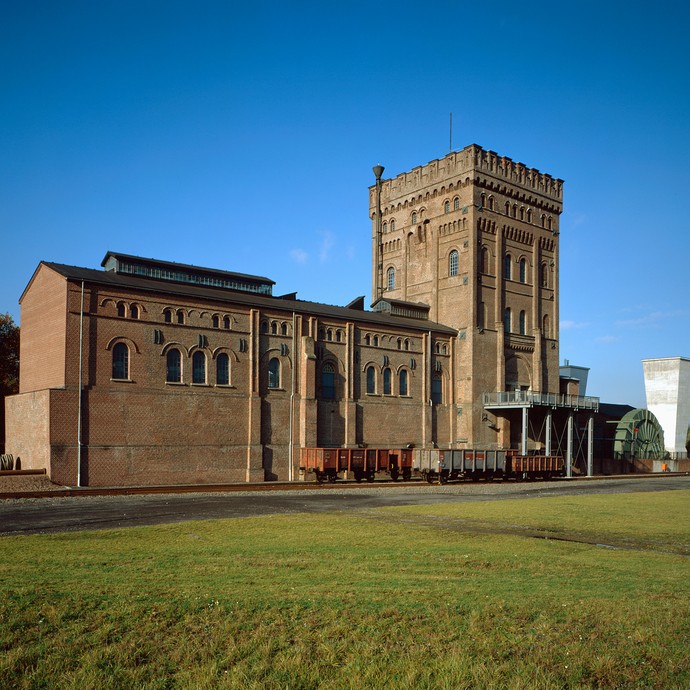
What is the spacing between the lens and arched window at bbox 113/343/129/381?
115 feet

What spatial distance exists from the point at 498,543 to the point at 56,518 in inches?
449

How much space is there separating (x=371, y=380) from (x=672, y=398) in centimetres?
4143

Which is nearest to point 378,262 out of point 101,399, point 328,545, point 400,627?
point 101,399

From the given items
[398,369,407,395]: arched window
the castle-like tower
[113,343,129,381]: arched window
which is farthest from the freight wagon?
[113,343,129,381]: arched window

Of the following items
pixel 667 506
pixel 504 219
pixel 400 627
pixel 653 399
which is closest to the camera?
pixel 400 627

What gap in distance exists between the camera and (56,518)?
61.3 ft

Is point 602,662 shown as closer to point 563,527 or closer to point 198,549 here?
point 198,549

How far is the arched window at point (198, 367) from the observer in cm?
3800

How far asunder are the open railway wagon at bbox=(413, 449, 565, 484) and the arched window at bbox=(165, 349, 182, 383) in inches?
547

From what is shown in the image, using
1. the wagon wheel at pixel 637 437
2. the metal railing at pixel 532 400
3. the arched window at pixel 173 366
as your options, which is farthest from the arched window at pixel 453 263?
the arched window at pixel 173 366

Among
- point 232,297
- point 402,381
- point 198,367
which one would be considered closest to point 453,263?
point 402,381

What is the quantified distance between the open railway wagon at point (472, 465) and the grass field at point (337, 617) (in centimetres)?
2560

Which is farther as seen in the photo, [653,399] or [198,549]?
[653,399]

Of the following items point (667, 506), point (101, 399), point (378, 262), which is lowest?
point (667, 506)
